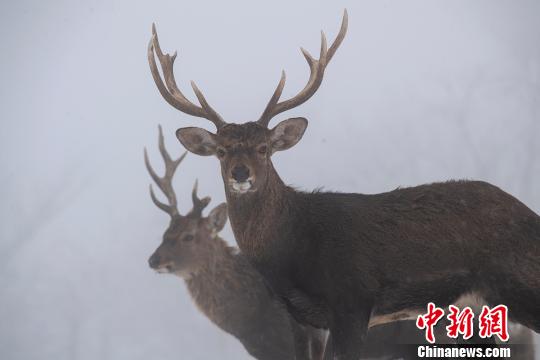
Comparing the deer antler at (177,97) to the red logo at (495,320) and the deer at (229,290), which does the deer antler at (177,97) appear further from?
the deer at (229,290)

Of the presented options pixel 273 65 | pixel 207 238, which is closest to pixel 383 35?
pixel 273 65

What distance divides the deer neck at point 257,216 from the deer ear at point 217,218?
3.08m

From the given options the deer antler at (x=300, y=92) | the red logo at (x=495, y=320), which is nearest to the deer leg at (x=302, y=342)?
the red logo at (x=495, y=320)

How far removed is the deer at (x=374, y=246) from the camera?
3.89 meters

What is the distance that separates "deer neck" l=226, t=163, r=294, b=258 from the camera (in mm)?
4188

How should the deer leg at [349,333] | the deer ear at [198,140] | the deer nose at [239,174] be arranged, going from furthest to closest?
the deer ear at [198,140]
the deer nose at [239,174]
the deer leg at [349,333]

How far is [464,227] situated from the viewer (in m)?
4.07

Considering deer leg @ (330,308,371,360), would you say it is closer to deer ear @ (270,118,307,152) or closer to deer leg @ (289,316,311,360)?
deer leg @ (289,316,311,360)

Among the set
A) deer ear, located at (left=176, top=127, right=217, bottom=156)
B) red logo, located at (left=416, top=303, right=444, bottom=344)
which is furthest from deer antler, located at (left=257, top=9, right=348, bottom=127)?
red logo, located at (left=416, top=303, right=444, bottom=344)

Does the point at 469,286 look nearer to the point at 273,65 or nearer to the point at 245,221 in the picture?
the point at 245,221

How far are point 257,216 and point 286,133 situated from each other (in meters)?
0.64

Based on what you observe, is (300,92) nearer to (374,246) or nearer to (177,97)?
(177,97)

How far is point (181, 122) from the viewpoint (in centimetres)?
1742

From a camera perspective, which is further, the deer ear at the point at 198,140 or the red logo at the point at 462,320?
the deer ear at the point at 198,140
